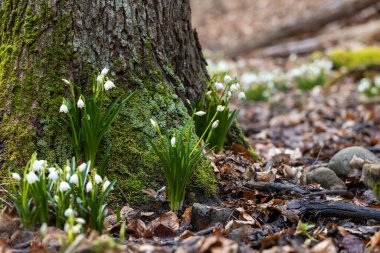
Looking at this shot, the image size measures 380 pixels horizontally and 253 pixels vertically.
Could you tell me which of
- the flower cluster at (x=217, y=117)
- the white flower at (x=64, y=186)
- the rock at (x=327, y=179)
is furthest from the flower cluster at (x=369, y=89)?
the white flower at (x=64, y=186)

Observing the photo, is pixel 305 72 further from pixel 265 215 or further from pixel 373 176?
pixel 265 215

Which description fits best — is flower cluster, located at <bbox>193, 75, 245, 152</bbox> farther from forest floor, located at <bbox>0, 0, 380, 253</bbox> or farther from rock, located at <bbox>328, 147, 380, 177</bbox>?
rock, located at <bbox>328, 147, 380, 177</bbox>

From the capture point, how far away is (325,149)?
15.5 feet

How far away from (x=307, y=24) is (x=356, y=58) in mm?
3736

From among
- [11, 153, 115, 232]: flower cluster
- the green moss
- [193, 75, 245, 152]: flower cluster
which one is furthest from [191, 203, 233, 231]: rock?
the green moss

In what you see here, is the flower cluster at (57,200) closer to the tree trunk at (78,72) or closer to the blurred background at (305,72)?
the tree trunk at (78,72)

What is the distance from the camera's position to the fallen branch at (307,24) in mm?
A: 11805

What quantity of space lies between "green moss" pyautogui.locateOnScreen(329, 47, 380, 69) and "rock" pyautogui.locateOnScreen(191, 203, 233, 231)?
620cm

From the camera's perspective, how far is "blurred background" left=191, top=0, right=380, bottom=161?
18.0 ft

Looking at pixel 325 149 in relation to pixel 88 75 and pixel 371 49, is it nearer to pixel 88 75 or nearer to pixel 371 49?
pixel 88 75

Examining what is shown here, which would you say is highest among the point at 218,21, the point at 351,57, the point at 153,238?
the point at 218,21

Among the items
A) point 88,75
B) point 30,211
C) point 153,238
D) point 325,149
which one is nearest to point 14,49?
point 88,75

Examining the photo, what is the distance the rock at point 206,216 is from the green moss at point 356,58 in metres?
6.20

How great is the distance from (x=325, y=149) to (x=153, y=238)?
2.65 m
